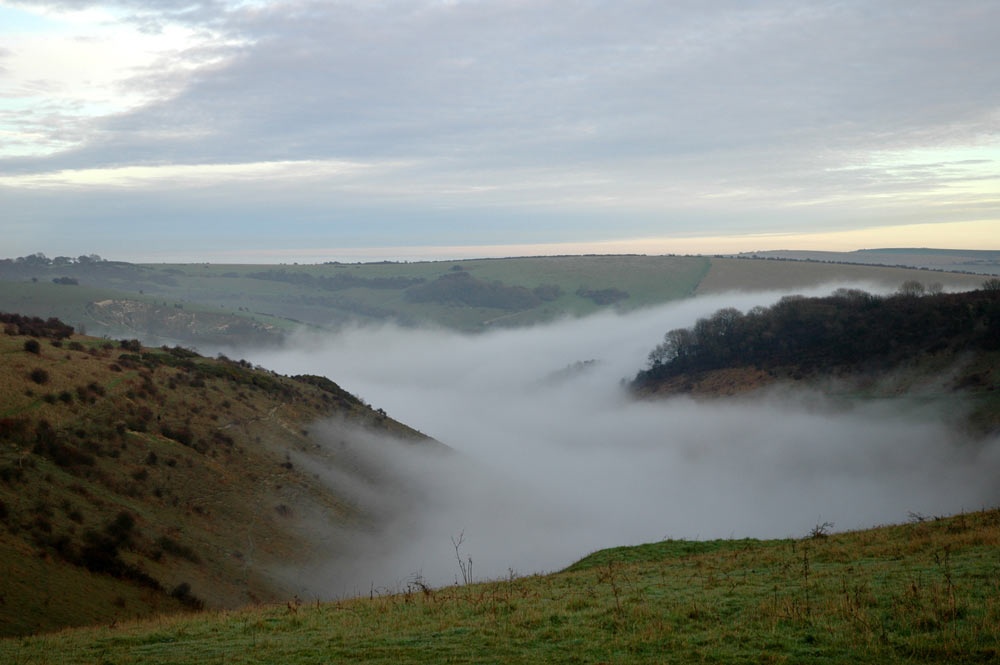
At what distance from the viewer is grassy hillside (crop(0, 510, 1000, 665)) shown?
9039mm

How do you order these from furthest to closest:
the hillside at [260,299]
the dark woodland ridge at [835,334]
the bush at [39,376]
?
the hillside at [260,299], the dark woodland ridge at [835,334], the bush at [39,376]

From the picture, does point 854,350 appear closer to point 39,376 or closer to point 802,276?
point 802,276

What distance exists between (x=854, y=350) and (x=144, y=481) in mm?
76557

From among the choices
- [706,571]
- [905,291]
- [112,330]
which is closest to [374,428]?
[706,571]

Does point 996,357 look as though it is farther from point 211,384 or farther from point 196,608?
point 196,608

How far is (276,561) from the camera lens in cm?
3103

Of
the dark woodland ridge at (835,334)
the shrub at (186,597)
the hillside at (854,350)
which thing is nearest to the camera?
the shrub at (186,597)

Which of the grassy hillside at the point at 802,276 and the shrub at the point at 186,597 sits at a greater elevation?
the grassy hillside at the point at 802,276

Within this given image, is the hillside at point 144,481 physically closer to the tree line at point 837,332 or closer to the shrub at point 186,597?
the shrub at point 186,597

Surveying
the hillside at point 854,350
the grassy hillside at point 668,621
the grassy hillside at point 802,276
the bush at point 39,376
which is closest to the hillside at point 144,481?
the bush at point 39,376

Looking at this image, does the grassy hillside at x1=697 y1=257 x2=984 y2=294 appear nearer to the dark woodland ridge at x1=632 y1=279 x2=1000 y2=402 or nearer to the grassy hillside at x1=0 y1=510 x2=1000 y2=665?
the dark woodland ridge at x1=632 y1=279 x2=1000 y2=402

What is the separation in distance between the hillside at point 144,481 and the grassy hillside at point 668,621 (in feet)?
22.5

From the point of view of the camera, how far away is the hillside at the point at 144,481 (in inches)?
831

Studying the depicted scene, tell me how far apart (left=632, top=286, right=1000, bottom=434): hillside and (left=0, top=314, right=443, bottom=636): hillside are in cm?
5191
